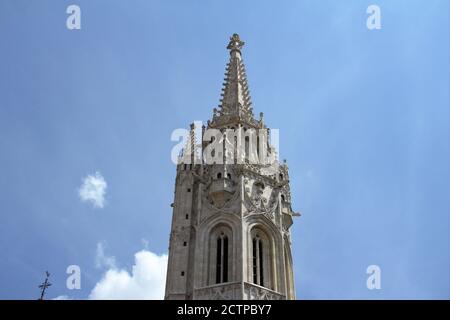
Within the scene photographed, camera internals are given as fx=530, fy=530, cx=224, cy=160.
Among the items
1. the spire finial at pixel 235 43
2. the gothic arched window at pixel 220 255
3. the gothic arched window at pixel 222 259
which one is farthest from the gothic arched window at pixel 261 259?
the spire finial at pixel 235 43

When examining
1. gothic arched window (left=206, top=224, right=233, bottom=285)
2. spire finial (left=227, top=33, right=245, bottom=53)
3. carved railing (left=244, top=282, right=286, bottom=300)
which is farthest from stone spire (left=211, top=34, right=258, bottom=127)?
carved railing (left=244, top=282, right=286, bottom=300)

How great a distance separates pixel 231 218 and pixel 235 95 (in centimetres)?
1911

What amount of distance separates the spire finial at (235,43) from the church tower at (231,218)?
14592 millimetres

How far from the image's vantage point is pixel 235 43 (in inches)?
2697

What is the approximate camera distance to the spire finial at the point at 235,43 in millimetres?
67812

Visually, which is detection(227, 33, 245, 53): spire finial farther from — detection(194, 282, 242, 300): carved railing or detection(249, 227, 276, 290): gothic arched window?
detection(194, 282, 242, 300): carved railing

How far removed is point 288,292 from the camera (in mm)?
43656

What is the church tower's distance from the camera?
42.1 m

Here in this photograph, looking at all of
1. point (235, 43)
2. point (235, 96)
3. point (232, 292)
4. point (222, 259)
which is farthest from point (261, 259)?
point (235, 43)

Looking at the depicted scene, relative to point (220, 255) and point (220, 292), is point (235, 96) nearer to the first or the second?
point (220, 255)
